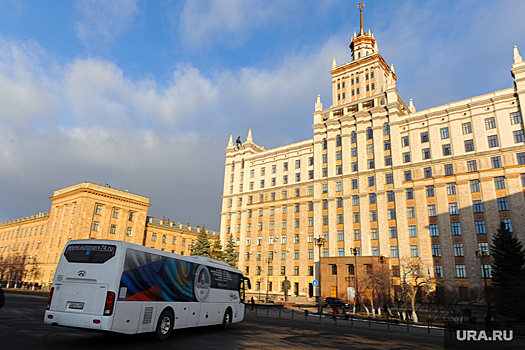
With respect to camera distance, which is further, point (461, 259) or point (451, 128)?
point (451, 128)

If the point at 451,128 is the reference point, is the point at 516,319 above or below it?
below

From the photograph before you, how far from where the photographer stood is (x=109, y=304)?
10688 millimetres

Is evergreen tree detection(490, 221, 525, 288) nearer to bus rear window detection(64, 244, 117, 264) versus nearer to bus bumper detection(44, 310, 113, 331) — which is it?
bus bumper detection(44, 310, 113, 331)

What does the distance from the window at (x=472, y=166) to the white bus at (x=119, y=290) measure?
51.4 metres

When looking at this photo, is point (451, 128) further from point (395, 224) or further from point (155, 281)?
point (155, 281)

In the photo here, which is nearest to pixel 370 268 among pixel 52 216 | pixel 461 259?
pixel 461 259

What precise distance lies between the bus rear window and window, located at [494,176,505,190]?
54.5m

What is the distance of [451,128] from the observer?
54844 millimetres

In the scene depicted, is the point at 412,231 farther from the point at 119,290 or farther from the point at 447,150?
the point at 119,290

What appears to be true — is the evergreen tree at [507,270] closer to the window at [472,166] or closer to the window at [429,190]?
the window at [472,166]

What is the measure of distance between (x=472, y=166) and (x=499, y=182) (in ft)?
14.0

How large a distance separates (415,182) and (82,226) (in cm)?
6376

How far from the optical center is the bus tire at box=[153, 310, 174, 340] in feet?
41.9

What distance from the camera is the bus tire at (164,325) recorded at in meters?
12.8
